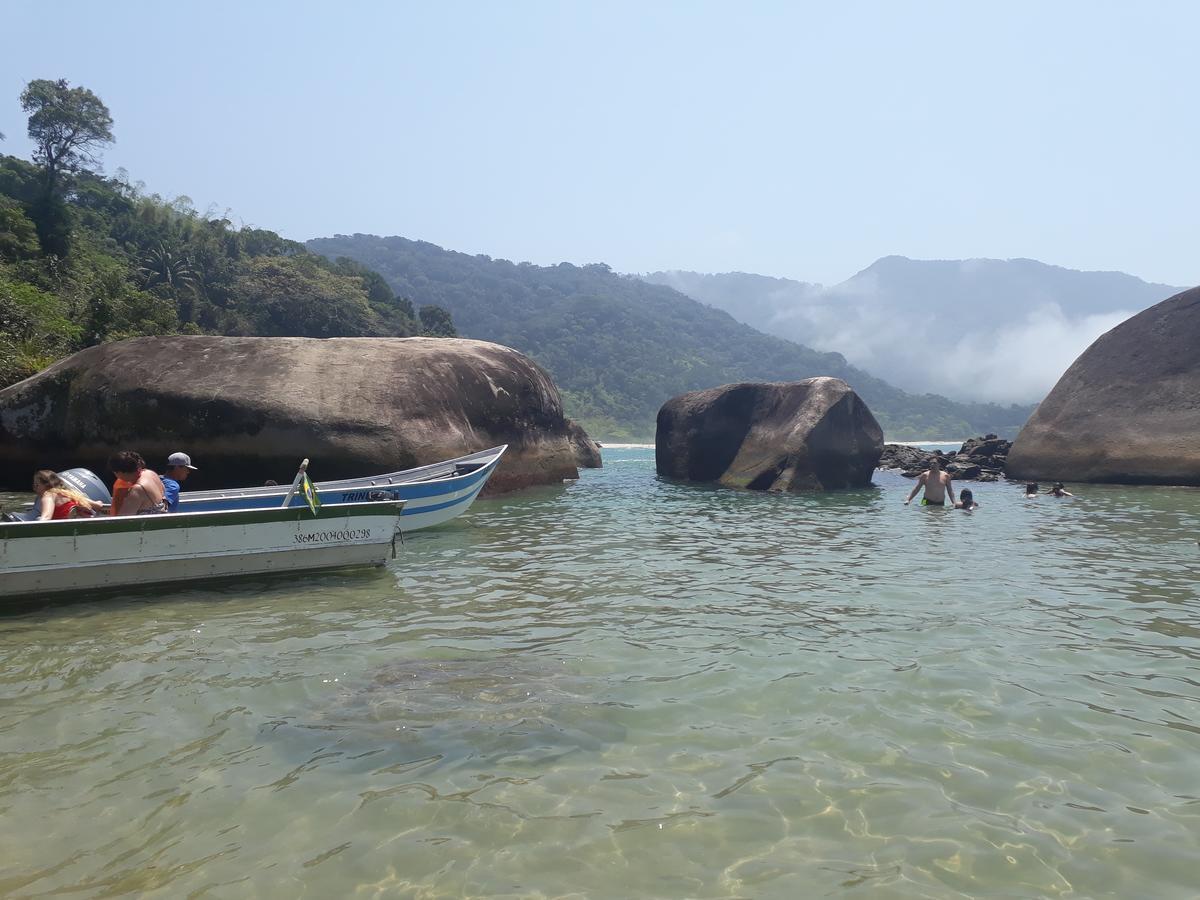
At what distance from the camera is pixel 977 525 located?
1566cm

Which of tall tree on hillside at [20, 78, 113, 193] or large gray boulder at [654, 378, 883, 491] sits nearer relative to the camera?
large gray boulder at [654, 378, 883, 491]

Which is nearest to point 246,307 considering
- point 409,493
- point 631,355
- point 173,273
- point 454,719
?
point 173,273

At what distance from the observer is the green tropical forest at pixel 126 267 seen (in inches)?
1373

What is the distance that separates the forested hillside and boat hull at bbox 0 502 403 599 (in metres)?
96.6

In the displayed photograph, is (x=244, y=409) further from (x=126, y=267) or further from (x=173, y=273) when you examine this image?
(x=173, y=273)

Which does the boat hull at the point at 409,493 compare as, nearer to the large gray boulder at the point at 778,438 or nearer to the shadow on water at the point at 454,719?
the shadow on water at the point at 454,719

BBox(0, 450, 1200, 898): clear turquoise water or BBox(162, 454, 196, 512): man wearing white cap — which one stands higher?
BBox(162, 454, 196, 512): man wearing white cap

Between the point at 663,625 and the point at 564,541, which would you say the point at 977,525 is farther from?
the point at 663,625

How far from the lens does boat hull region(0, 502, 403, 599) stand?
852 centimetres

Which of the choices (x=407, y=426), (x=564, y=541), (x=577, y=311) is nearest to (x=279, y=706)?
(x=564, y=541)

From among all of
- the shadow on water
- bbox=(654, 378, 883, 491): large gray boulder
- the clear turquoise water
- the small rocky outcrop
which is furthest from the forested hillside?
the shadow on water

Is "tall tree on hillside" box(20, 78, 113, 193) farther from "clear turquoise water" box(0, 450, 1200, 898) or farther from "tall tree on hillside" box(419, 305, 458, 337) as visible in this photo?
"clear turquoise water" box(0, 450, 1200, 898)

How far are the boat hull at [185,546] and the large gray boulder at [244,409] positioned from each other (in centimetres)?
742

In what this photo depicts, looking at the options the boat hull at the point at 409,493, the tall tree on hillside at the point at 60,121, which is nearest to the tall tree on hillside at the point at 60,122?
the tall tree on hillside at the point at 60,121
